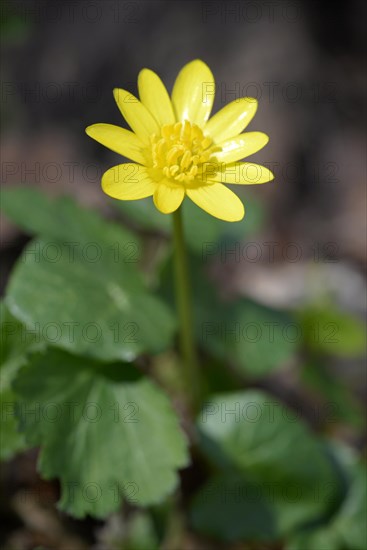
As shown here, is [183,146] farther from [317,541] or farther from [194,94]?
[317,541]

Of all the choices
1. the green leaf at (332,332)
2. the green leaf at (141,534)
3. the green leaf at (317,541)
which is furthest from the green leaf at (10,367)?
the green leaf at (332,332)

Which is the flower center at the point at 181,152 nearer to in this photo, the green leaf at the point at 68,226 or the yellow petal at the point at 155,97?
the yellow petal at the point at 155,97

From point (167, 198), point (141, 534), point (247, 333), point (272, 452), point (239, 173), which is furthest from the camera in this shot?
point (247, 333)

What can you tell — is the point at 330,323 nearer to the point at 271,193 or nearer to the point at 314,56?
the point at 271,193

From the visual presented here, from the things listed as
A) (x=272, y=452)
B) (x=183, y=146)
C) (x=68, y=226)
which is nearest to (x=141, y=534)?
(x=272, y=452)

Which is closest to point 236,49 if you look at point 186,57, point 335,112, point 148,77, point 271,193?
point 186,57
